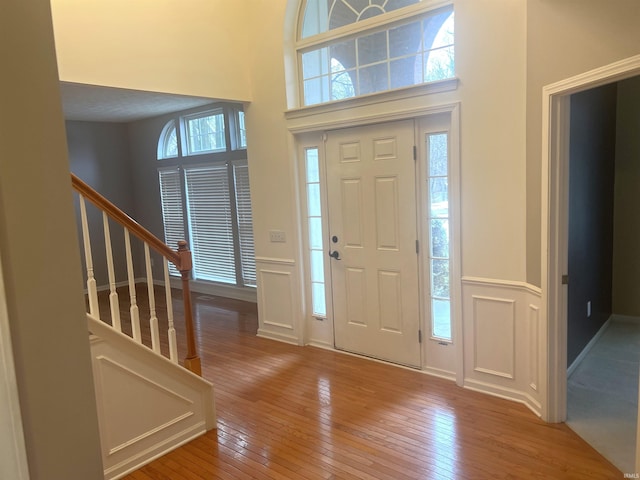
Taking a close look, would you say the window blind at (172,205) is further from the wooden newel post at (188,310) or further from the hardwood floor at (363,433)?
the wooden newel post at (188,310)

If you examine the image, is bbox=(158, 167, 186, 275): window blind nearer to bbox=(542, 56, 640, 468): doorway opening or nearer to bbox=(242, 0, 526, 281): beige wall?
bbox=(242, 0, 526, 281): beige wall

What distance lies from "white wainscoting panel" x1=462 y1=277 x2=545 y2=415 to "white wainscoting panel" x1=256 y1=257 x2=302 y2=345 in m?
1.72

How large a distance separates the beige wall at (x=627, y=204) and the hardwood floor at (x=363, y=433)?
8.13 feet

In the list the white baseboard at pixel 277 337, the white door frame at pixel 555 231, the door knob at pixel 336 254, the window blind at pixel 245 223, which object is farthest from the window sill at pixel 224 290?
the white door frame at pixel 555 231

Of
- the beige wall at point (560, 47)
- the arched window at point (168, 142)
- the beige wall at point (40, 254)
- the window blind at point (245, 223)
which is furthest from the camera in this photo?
the arched window at point (168, 142)

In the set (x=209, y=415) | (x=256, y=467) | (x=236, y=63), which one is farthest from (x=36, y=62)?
(x=236, y=63)

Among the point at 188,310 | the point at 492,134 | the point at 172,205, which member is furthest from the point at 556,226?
the point at 172,205

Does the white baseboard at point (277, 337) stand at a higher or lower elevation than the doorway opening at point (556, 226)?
lower

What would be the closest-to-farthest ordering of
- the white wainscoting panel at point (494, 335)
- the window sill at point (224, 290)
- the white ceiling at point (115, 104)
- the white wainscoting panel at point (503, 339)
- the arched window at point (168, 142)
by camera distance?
the white wainscoting panel at point (503, 339) → the white wainscoting panel at point (494, 335) → the white ceiling at point (115, 104) → the window sill at point (224, 290) → the arched window at point (168, 142)

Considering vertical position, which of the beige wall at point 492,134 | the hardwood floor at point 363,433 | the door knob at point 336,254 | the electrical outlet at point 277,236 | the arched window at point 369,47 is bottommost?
the hardwood floor at point 363,433

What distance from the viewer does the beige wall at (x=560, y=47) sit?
7.34 feet

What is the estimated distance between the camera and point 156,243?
280cm

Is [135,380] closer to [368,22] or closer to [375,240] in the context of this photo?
[375,240]

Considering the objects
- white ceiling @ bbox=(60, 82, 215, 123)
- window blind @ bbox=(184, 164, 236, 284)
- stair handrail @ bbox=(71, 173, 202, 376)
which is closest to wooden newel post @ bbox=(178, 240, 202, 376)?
stair handrail @ bbox=(71, 173, 202, 376)
